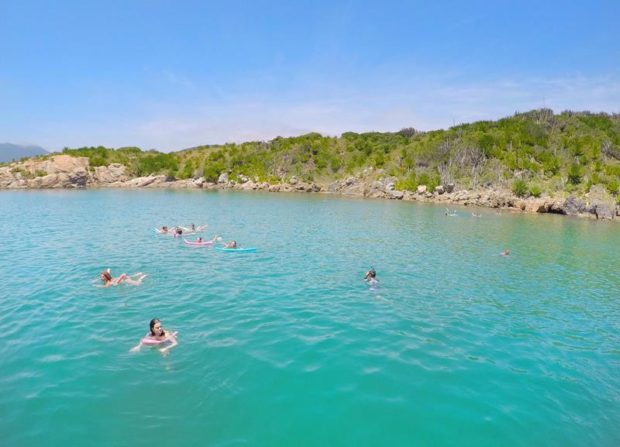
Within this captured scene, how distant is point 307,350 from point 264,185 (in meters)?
96.0

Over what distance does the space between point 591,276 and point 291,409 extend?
23.3 metres

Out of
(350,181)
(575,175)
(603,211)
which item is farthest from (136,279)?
(350,181)

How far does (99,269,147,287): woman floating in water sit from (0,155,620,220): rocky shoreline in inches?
2463

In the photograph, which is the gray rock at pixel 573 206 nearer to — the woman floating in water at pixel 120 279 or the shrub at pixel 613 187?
the shrub at pixel 613 187

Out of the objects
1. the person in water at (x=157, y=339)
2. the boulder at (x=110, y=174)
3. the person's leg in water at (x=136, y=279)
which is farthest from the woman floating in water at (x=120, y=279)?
the boulder at (x=110, y=174)

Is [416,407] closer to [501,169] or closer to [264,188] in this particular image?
[501,169]

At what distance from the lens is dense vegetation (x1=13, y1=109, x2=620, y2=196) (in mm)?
87500

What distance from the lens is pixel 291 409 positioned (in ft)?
35.4

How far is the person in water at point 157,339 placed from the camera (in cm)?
1375

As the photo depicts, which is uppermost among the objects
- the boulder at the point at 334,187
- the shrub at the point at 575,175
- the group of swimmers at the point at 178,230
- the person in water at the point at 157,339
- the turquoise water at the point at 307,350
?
the shrub at the point at 575,175

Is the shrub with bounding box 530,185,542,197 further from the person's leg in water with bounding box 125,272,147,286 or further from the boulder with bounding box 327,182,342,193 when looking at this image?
the person's leg in water with bounding box 125,272,147,286

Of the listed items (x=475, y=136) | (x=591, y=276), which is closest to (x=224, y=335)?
(x=591, y=276)

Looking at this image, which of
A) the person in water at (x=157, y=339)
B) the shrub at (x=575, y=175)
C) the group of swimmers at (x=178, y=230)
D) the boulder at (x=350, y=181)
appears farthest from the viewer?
the boulder at (x=350, y=181)

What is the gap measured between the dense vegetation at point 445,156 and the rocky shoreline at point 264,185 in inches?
124
